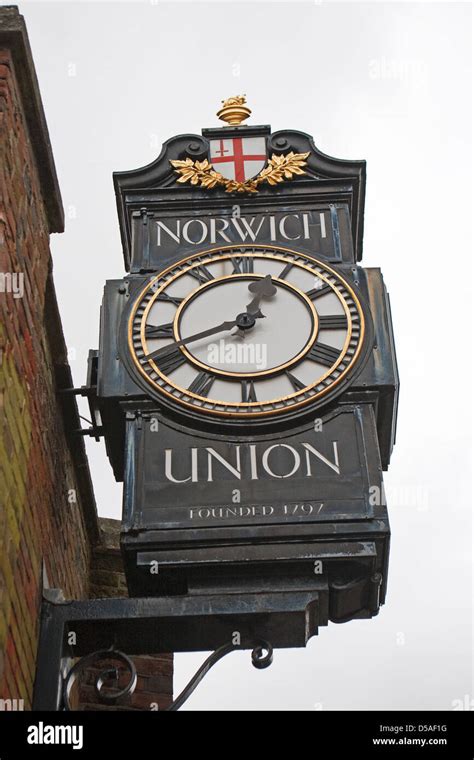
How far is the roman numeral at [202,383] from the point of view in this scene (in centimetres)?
743

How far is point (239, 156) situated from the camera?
343 inches

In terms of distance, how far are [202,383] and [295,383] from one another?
1.45 ft

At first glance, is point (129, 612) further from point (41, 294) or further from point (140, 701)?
point (140, 701)

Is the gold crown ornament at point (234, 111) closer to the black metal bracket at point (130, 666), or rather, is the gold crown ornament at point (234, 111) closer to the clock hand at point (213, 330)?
the clock hand at point (213, 330)

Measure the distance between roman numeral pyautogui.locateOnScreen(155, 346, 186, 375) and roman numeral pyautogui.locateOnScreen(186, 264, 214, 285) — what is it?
543 mm

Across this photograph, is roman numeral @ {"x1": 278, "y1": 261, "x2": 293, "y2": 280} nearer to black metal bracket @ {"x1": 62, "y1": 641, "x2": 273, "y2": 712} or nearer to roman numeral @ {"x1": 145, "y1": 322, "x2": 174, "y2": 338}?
roman numeral @ {"x1": 145, "y1": 322, "x2": 174, "y2": 338}

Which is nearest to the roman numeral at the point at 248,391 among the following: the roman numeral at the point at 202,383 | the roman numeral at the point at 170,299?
the roman numeral at the point at 202,383

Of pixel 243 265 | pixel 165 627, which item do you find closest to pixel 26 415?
pixel 165 627

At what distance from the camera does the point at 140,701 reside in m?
9.23

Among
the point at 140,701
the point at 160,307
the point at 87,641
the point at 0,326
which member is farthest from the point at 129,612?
the point at 140,701

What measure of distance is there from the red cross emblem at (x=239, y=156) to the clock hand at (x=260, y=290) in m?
0.89
